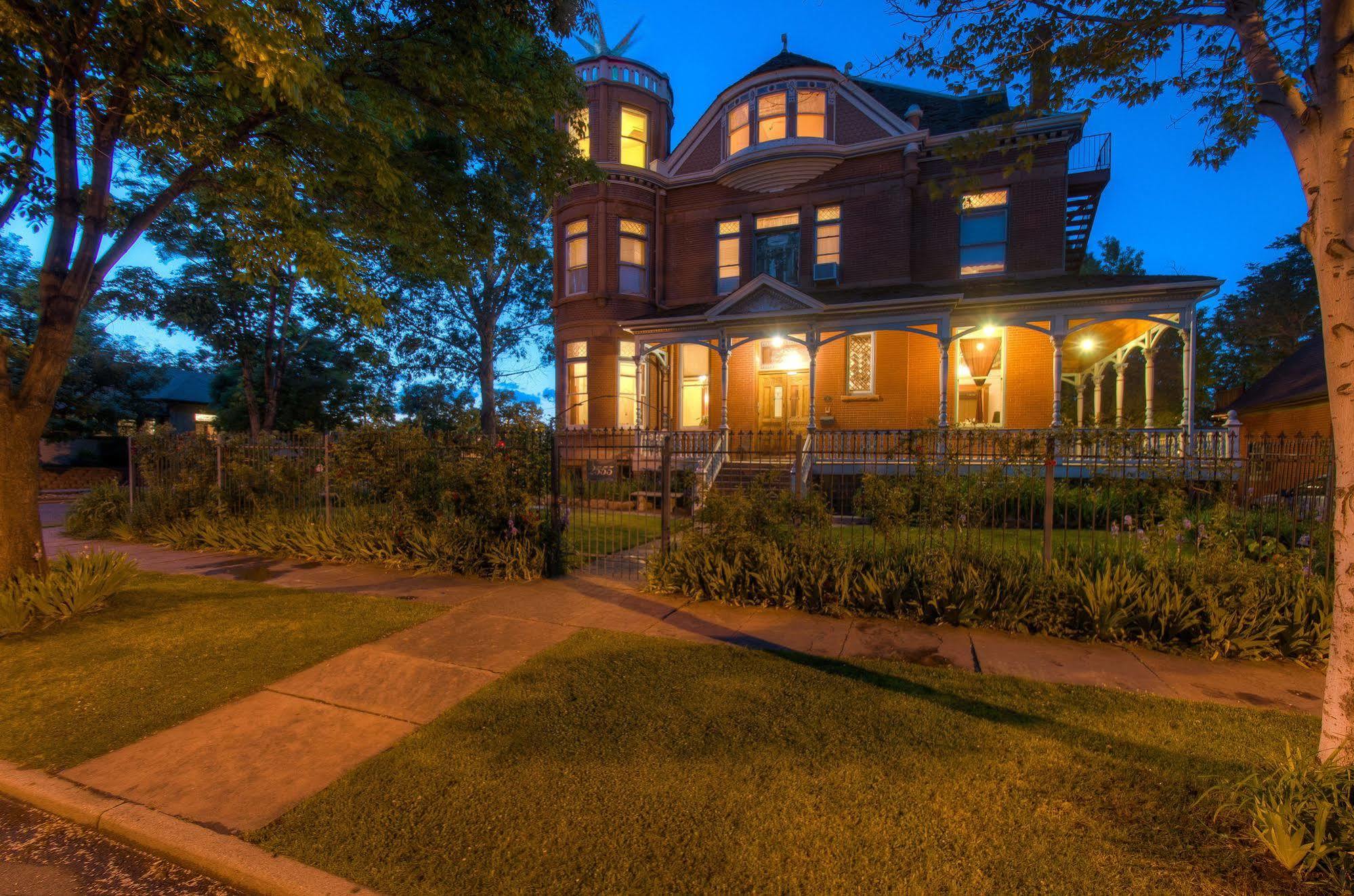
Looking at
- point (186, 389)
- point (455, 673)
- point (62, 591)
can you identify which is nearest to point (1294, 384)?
point (455, 673)

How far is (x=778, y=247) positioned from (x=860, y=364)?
4594 millimetres

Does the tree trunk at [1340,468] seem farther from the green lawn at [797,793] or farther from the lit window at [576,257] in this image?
the lit window at [576,257]

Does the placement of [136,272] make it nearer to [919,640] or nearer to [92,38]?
[92,38]

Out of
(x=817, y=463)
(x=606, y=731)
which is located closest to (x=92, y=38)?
(x=606, y=731)

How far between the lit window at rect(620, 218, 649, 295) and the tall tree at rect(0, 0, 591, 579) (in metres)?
10.5

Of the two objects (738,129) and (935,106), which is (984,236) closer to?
(935,106)

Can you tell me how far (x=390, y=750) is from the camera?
3.61 meters

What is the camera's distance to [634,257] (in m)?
19.7

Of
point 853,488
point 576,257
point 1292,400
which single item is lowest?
point 853,488

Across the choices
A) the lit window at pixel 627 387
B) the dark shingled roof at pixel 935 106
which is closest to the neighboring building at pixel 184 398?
the lit window at pixel 627 387

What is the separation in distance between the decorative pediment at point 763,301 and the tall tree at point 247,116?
807 centimetres

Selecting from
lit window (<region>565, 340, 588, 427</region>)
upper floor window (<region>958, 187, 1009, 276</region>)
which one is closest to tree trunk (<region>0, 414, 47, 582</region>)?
lit window (<region>565, 340, 588, 427</region>)

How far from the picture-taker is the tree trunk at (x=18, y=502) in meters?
5.96

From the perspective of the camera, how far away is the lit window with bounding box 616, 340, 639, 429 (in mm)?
19188
